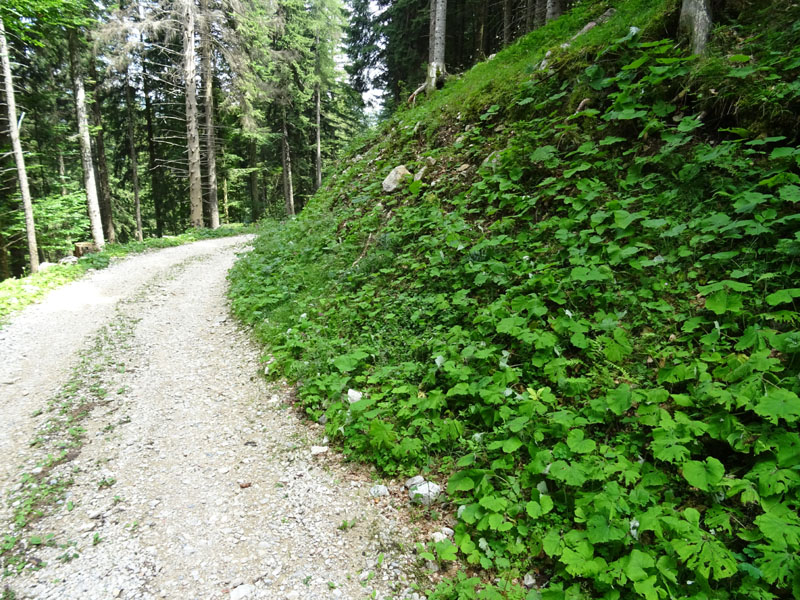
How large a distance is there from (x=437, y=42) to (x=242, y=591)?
13.8 meters

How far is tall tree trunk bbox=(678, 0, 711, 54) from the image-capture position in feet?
15.5

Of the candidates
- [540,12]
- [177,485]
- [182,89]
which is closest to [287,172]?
[182,89]

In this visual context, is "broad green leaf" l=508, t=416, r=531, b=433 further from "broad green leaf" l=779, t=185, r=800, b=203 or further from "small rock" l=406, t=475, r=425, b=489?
"broad green leaf" l=779, t=185, r=800, b=203

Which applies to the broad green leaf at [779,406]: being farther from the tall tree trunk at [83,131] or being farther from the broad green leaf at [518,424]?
the tall tree trunk at [83,131]

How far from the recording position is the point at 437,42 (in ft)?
38.4

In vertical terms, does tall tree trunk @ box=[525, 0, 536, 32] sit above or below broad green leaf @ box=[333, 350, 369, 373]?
above

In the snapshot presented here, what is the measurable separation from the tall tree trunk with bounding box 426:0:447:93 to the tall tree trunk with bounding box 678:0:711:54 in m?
8.04

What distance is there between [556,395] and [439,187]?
187 inches

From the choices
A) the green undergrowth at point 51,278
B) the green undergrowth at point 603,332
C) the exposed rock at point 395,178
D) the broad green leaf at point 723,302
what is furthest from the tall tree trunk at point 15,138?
the broad green leaf at point 723,302

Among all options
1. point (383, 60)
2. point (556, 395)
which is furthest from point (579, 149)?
point (383, 60)

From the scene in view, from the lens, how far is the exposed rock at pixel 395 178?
→ 805cm

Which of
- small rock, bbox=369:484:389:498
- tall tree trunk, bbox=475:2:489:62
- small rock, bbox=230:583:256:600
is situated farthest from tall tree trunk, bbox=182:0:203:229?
small rock, bbox=230:583:256:600

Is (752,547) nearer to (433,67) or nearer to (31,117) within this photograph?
(433,67)

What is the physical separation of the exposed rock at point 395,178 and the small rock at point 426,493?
20.8 ft
